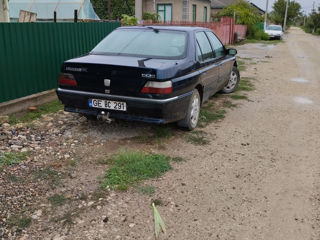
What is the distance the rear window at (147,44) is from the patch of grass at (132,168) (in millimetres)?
1605

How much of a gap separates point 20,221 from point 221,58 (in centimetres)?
518

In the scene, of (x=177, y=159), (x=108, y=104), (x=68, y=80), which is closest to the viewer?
(x=177, y=159)

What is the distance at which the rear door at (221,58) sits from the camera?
22.2 feet

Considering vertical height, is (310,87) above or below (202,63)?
below

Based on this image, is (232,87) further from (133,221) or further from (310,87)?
(133,221)

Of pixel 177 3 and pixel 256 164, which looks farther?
pixel 177 3

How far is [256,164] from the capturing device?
14.8 ft

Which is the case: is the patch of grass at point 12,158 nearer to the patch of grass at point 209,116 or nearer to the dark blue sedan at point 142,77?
the dark blue sedan at point 142,77

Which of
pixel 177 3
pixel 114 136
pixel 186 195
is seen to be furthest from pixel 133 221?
pixel 177 3

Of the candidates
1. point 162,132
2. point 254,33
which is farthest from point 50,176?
point 254,33

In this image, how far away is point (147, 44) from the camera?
215 inches

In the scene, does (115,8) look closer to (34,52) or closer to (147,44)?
(34,52)

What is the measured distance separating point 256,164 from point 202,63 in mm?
2095

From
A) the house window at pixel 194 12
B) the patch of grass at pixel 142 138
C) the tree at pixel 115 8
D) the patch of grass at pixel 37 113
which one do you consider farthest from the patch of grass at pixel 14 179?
the house window at pixel 194 12
